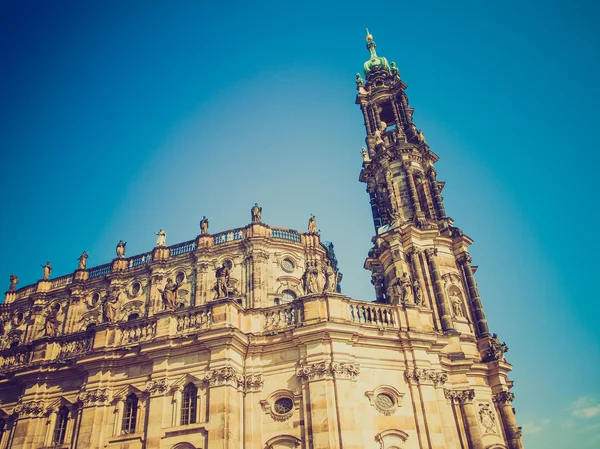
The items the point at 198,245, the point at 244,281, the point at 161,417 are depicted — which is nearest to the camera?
the point at 161,417

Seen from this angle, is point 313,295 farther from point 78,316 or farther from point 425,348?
point 78,316

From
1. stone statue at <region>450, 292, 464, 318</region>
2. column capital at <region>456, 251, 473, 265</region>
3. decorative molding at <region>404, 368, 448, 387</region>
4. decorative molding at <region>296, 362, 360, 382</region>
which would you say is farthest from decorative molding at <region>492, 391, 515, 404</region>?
decorative molding at <region>296, 362, 360, 382</region>

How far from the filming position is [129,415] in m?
20.9

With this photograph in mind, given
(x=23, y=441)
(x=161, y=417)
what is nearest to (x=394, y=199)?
(x=161, y=417)

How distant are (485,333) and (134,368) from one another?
20590mm

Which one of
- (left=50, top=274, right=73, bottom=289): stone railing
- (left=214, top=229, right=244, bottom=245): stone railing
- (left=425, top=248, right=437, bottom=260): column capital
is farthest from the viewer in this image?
(left=50, top=274, right=73, bottom=289): stone railing

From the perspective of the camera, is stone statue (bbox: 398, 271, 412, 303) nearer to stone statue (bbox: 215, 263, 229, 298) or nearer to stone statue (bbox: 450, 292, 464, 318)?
stone statue (bbox: 450, 292, 464, 318)

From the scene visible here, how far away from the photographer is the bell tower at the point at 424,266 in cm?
2517

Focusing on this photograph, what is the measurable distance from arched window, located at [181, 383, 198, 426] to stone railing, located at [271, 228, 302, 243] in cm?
1997

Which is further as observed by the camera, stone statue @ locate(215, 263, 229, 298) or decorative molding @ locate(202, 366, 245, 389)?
stone statue @ locate(215, 263, 229, 298)

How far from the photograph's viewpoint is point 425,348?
22641 millimetres

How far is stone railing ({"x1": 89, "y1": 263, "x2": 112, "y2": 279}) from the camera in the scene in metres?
41.6

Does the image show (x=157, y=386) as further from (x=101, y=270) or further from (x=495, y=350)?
(x=101, y=270)

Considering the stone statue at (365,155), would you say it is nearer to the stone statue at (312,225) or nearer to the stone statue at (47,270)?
the stone statue at (312,225)
